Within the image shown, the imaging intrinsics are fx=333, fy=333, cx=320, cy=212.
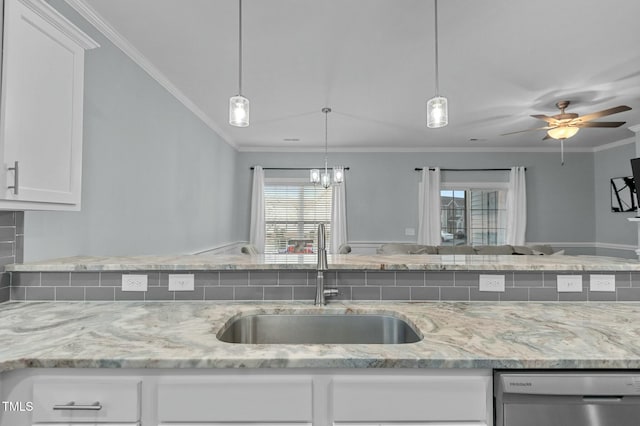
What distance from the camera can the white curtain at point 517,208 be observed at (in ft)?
19.1

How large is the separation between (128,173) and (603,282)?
10.1 ft

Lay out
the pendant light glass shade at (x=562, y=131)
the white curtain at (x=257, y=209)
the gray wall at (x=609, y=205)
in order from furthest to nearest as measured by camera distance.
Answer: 1. the white curtain at (x=257, y=209)
2. the gray wall at (x=609, y=205)
3. the pendant light glass shade at (x=562, y=131)

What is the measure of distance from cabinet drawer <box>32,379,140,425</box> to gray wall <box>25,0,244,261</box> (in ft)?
3.42

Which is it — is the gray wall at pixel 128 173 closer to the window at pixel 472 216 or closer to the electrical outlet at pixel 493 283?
the electrical outlet at pixel 493 283

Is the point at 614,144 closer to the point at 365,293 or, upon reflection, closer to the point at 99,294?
the point at 365,293

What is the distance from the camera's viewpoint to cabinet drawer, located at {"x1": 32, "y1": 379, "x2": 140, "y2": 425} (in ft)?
3.18

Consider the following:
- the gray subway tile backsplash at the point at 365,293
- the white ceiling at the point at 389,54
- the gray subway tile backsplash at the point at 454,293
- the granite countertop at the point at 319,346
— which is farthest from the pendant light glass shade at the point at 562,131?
the gray subway tile backsplash at the point at 365,293

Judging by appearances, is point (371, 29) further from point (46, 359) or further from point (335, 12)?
point (46, 359)

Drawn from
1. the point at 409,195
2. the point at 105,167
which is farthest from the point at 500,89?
the point at 105,167

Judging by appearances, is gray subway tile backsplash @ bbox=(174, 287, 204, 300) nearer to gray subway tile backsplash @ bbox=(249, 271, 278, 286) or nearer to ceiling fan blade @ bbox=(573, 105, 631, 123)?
gray subway tile backsplash @ bbox=(249, 271, 278, 286)

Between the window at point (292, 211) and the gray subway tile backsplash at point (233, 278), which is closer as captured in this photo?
the gray subway tile backsplash at point (233, 278)

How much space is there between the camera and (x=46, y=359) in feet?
3.14

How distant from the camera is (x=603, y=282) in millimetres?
1616

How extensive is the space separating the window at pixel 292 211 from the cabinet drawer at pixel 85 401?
5170 mm
